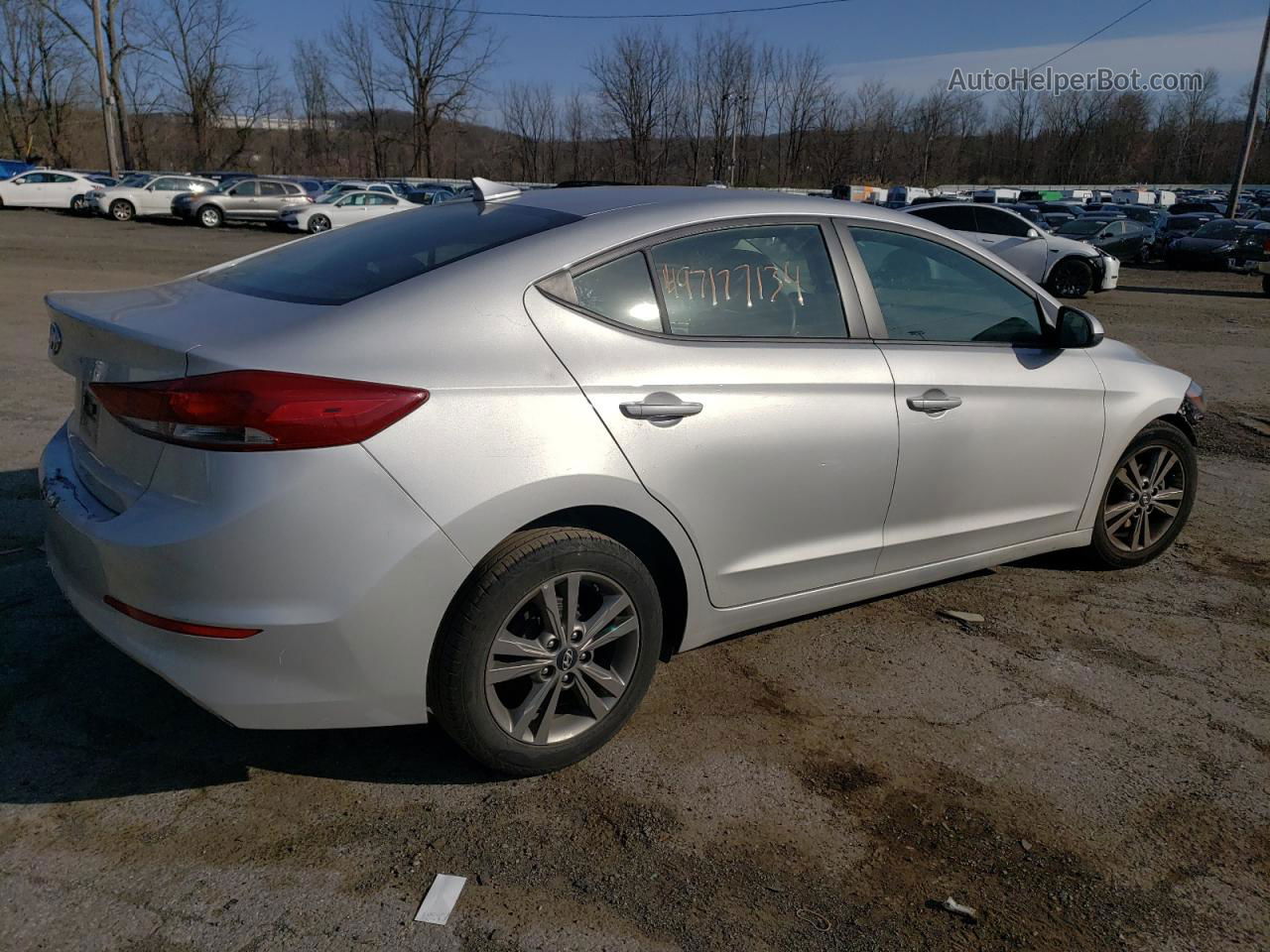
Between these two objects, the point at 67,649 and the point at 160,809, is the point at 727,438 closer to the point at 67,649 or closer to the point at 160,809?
the point at 160,809

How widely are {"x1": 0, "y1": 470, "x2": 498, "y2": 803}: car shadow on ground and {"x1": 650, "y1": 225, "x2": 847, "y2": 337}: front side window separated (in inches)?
62.2

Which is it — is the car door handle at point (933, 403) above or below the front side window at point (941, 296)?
below

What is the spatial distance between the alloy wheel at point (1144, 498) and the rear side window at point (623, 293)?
8.51ft

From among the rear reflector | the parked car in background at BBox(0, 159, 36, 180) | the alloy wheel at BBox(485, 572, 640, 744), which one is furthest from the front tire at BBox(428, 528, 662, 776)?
the parked car in background at BBox(0, 159, 36, 180)

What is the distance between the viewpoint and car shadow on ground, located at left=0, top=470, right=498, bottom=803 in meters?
2.88

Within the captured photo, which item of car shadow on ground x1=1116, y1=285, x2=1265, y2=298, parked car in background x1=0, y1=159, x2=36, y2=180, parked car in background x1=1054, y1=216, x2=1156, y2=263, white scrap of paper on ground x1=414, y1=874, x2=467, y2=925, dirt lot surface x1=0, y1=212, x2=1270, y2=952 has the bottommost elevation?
car shadow on ground x1=1116, y1=285, x2=1265, y2=298

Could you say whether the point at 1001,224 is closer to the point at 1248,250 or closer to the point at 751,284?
the point at 1248,250

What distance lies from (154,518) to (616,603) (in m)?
1.27

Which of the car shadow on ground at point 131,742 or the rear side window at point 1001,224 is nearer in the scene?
the car shadow on ground at point 131,742

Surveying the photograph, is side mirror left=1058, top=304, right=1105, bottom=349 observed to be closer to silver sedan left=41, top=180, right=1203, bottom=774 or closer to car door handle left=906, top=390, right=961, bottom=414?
silver sedan left=41, top=180, right=1203, bottom=774

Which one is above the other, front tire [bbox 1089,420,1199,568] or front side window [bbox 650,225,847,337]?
front side window [bbox 650,225,847,337]

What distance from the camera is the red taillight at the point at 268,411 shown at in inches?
→ 94.0

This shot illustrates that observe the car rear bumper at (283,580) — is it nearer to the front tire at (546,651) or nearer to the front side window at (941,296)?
the front tire at (546,651)

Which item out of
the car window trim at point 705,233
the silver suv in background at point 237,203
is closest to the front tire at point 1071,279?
the car window trim at point 705,233
